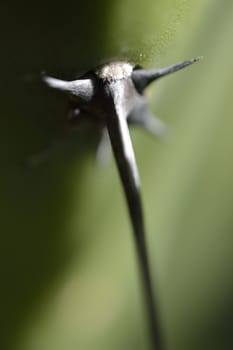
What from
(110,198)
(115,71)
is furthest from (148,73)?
(110,198)

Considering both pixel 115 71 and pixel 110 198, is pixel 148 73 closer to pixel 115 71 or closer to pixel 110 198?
pixel 115 71

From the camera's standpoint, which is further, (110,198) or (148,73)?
(110,198)

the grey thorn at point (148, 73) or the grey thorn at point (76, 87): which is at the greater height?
the grey thorn at point (148, 73)

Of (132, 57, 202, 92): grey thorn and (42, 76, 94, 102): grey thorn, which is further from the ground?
(132, 57, 202, 92): grey thorn

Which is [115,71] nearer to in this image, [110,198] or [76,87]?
[76,87]

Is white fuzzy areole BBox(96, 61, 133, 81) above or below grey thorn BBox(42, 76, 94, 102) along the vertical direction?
above
